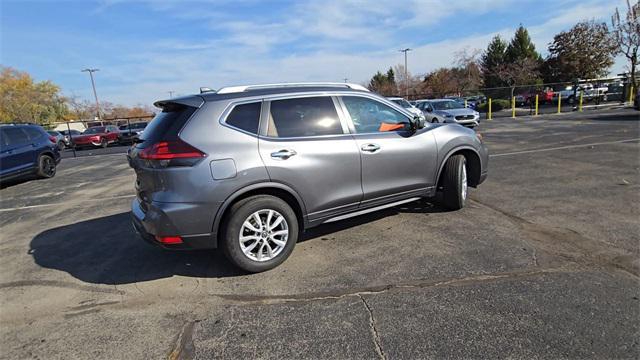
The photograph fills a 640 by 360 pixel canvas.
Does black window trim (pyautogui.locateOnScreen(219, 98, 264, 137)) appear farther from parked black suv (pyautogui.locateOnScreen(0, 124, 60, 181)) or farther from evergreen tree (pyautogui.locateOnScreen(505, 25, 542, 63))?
evergreen tree (pyautogui.locateOnScreen(505, 25, 542, 63))

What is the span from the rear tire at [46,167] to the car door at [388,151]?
10.4 m

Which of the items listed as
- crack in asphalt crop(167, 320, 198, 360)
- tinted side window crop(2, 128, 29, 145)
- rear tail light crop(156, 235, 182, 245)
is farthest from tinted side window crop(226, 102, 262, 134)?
tinted side window crop(2, 128, 29, 145)

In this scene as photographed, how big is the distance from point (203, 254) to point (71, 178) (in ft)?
29.5

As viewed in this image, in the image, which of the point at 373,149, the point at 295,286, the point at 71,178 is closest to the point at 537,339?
the point at 295,286

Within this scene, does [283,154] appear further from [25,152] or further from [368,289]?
[25,152]

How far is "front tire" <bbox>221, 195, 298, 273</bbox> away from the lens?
11.9 feet

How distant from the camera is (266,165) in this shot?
144 inches

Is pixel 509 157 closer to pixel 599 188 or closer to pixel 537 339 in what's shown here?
pixel 599 188

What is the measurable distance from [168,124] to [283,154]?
1.12 meters

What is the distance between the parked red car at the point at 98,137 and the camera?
79.6 feet

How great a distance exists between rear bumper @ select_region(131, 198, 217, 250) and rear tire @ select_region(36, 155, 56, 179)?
941 cm

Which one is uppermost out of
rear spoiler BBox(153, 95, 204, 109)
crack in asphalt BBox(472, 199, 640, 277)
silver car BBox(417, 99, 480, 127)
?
rear spoiler BBox(153, 95, 204, 109)

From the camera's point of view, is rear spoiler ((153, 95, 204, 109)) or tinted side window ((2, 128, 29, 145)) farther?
tinted side window ((2, 128, 29, 145))

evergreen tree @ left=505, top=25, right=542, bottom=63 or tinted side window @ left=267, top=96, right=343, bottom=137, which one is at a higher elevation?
evergreen tree @ left=505, top=25, right=542, bottom=63
